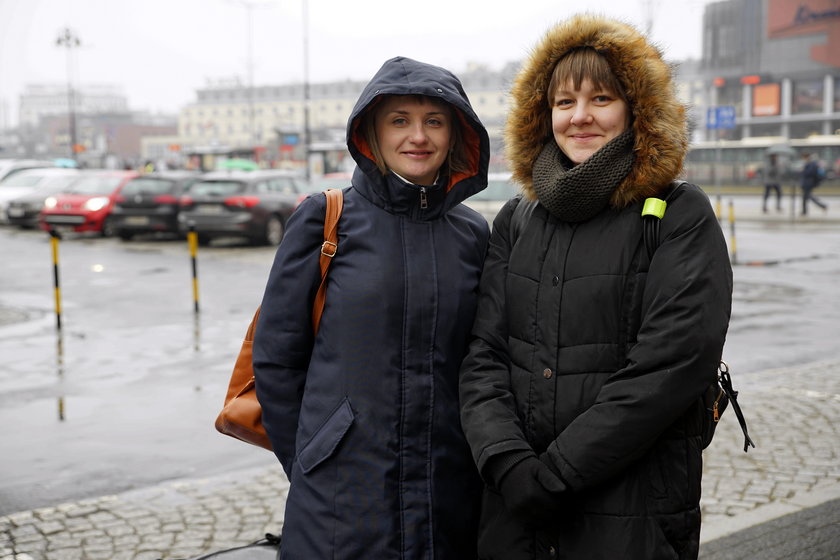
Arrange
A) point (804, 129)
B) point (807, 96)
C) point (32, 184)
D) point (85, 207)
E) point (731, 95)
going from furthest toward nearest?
point (731, 95), point (804, 129), point (807, 96), point (32, 184), point (85, 207)

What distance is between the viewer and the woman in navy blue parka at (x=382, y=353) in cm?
257

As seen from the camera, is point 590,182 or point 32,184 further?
point 32,184

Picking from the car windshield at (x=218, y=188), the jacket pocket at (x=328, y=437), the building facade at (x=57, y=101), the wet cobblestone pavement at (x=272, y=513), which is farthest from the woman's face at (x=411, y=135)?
the building facade at (x=57, y=101)

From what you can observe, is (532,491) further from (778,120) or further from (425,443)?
(778,120)

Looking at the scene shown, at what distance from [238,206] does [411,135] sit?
17.0m

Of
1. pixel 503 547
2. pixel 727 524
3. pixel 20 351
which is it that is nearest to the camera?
pixel 503 547

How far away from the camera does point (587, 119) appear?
244 centimetres

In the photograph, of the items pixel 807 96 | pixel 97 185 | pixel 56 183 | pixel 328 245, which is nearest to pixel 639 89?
pixel 328 245

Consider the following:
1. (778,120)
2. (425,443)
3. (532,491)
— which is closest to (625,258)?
(532,491)

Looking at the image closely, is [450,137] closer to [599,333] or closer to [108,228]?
[599,333]

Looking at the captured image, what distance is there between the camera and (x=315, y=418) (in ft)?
8.61

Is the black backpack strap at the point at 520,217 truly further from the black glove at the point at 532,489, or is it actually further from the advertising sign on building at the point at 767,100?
the advertising sign on building at the point at 767,100

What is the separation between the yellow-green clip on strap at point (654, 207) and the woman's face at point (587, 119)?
0.74 feet

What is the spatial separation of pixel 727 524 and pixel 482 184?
2.47 metres
